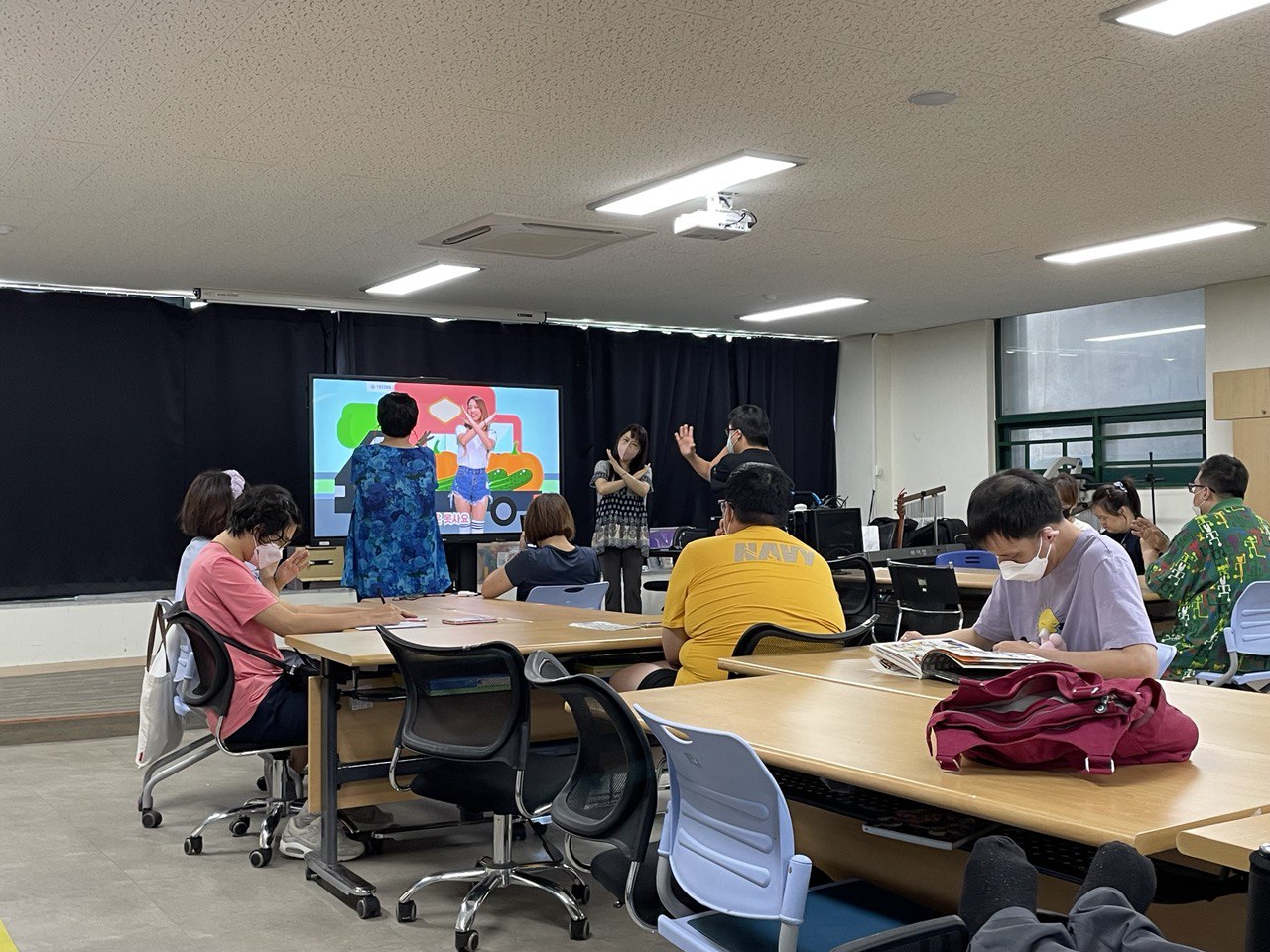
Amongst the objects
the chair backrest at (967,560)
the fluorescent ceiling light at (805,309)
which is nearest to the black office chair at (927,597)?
the chair backrest at (967,560)

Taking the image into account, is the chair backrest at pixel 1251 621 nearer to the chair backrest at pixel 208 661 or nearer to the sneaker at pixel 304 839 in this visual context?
the sneaker at pixel 304 839

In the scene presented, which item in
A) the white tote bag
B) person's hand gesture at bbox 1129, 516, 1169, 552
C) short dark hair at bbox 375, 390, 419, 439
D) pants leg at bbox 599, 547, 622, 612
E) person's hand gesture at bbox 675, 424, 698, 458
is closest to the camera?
the white tote bag

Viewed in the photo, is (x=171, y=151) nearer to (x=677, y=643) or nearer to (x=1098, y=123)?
(x=677, y=643)

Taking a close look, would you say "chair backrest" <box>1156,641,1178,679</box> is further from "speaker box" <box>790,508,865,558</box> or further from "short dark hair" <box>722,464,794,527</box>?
"speaker box" <box>790,508,865,558</box>

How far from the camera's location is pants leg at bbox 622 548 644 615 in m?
8.42

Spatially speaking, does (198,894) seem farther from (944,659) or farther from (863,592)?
(863,592)

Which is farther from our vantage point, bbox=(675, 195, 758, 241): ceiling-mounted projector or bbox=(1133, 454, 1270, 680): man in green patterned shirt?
bbox=(675, 195, 758, 241): ceiling-mounted projector

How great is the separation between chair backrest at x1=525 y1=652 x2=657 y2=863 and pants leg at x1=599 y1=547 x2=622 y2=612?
560 cm

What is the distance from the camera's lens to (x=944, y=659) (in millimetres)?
2836

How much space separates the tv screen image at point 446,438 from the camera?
324 inches

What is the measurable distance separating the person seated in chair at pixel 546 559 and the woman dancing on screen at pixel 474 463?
3.39 m

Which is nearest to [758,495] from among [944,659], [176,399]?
[944,659]

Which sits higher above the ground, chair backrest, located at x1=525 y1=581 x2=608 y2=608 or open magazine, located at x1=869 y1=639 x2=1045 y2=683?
open magazine, located at x1=869 y1=639 x2=1045 y2=683

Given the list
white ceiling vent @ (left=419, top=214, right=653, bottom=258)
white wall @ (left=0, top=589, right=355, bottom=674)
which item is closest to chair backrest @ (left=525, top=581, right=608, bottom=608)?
white ceiling vent @ (left=419, top=214, right=653, bottom=258)
